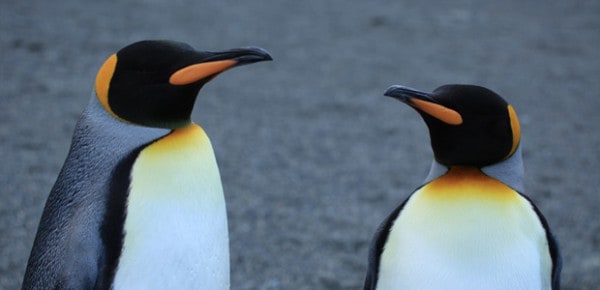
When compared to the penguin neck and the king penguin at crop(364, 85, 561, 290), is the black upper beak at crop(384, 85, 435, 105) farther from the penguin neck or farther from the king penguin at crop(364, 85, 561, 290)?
the penguin neck

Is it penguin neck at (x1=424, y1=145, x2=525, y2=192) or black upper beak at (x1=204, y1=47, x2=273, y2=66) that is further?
penguin neck at (x1=424, y1=145, x2=525, y2=192)

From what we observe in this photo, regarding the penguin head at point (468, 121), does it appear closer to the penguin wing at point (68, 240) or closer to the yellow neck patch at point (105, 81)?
the yellow neck patch at point (105, 81)

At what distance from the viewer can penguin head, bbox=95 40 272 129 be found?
78.5 inches

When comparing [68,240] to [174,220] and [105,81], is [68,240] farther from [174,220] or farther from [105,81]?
[105,81]

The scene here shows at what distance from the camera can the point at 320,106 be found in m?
6.46

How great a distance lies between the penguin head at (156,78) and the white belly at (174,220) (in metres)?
0.10

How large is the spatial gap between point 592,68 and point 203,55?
22.7 feet

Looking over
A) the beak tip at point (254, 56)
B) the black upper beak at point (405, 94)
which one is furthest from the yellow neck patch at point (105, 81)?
the black upper beak at point (405, 94)

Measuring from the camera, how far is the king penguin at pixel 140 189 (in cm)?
195

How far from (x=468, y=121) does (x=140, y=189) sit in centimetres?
92

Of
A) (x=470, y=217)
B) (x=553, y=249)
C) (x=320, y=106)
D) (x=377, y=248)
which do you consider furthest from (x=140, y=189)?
(x=320, y=106)

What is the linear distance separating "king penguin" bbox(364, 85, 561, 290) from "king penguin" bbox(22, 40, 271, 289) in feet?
1.70

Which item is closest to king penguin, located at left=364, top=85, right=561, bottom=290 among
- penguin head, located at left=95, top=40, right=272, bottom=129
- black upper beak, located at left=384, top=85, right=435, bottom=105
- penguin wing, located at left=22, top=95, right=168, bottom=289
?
black upper beak, located at left=384, top=85, right=435, bottom=105

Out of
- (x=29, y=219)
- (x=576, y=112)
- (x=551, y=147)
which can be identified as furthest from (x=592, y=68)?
(x=29, y=219)
